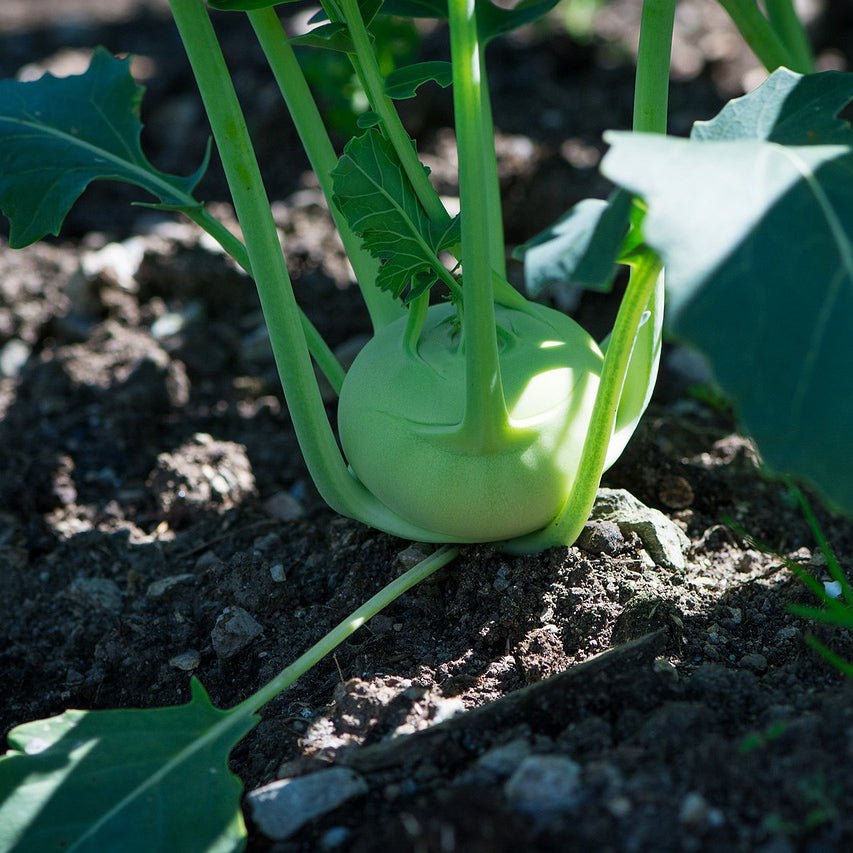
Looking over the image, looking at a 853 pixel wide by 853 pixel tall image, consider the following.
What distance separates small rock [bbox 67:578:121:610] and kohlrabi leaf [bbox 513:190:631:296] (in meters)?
0.77

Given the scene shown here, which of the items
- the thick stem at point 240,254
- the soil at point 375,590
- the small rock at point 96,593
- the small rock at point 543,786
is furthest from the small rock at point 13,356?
the small rock at point 543,786

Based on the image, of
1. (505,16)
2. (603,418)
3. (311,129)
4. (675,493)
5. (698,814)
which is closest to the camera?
(698,814)

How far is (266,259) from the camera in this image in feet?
3.51

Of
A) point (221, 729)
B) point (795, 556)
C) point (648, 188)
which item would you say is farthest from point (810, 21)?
point (221, 729)

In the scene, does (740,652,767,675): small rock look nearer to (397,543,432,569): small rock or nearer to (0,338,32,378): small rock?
(397,543,432,569): small rock

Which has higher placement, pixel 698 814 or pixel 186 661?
pixel 698 814

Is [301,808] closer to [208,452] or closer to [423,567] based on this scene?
[423,567]

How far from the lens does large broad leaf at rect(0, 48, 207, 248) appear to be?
3.94ft

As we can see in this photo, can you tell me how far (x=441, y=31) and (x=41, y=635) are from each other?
2.27 metres

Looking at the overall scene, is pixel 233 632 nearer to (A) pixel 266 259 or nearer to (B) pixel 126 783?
(B) pixel 126 783

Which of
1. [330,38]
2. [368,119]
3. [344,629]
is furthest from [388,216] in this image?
[344,629]

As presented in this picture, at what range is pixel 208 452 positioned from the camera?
1522mm

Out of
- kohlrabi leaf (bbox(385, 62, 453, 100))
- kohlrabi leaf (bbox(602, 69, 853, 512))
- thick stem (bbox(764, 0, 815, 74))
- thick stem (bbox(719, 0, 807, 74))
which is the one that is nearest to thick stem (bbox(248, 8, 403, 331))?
kohlrabi leaf (bbox(385, 62, 453, 100))

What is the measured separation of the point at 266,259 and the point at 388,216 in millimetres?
142
